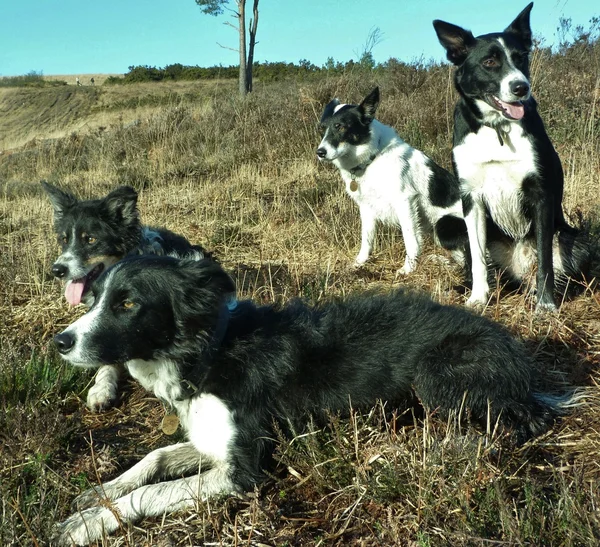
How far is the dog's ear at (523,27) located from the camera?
15.3 feet

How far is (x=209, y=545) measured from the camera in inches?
96.6

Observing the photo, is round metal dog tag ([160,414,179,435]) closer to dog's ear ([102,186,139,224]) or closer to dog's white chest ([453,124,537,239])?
dog's ear ([102,186,139,224])

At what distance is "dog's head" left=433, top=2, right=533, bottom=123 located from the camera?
450 centimetres

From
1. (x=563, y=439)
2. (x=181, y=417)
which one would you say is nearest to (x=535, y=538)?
(x=563, y=439)

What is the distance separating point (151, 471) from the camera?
2965 mm

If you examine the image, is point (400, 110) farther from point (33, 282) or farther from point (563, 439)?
point (563, 439)

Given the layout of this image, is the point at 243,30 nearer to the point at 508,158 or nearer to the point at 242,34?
the point at 242,34

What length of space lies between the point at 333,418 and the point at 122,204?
2974 mm

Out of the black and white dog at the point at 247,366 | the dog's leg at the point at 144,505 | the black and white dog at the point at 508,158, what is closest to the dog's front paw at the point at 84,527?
the dog's leg at the point at 144,505

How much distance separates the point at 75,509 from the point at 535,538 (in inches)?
78.7

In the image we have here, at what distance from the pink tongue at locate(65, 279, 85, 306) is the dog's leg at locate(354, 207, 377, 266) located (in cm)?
300

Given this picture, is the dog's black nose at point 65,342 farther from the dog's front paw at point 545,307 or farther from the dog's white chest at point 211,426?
the dog's front paw at point 545,307

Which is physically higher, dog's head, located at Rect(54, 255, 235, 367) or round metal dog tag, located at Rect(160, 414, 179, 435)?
dog's head, located at Rect(54, 255, 235, 367)

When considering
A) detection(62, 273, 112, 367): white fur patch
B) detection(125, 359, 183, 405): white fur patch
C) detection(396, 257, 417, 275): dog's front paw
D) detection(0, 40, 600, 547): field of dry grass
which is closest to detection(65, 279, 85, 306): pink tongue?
detection(0, 40, 600, 547): field of dry grass
